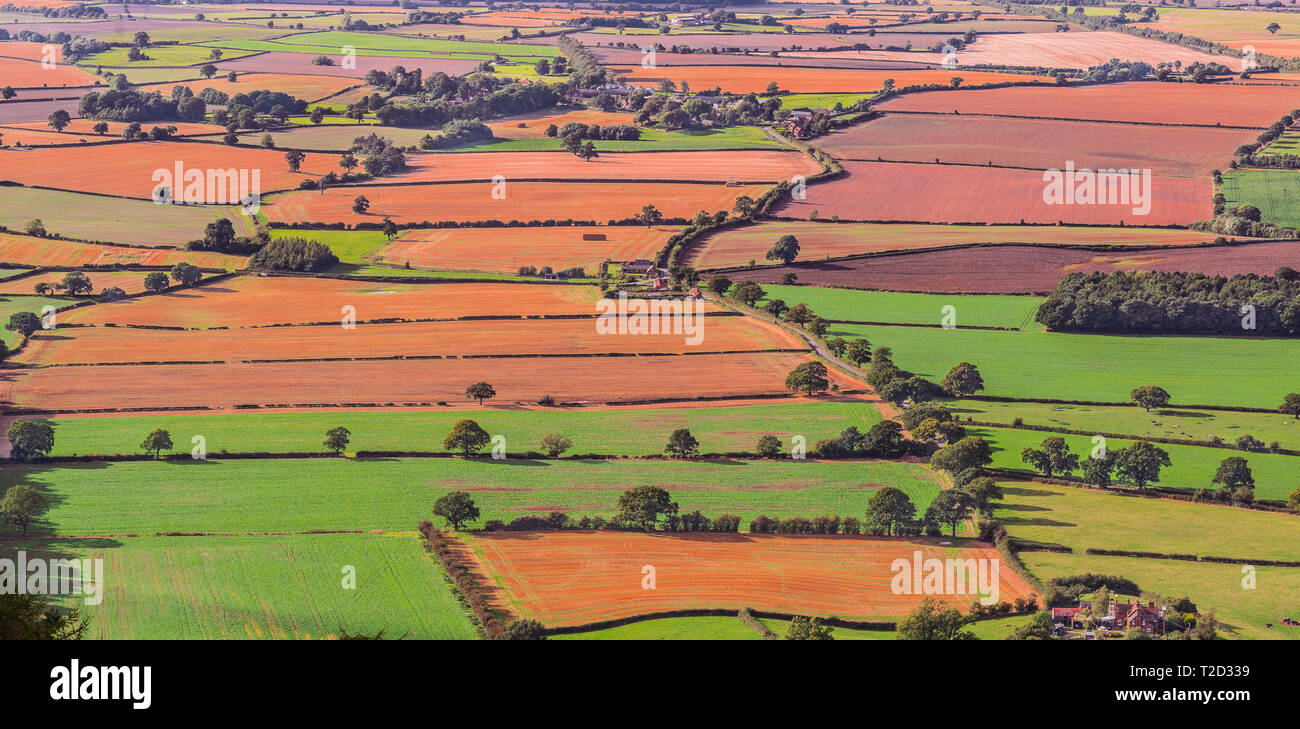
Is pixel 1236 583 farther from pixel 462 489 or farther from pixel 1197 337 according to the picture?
pixel 1197 337

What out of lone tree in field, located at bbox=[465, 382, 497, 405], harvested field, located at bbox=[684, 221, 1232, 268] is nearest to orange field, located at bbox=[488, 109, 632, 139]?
harvested field, located at bbox=[684, 221, 1232, 268]

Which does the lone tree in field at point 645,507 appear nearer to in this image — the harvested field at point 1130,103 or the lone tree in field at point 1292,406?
the lone tree in field at point 1292,406

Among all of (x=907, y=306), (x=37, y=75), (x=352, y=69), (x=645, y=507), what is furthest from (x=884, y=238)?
(x=37, y=75)

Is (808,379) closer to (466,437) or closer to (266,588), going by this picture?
(466,437)

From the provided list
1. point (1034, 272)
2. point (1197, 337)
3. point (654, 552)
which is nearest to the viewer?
point (654, 552)

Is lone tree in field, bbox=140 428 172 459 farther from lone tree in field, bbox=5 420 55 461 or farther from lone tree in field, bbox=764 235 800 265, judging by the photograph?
lone tree in field, bbox=764 235 800 265

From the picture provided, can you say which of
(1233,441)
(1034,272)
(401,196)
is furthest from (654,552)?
(401,196)
